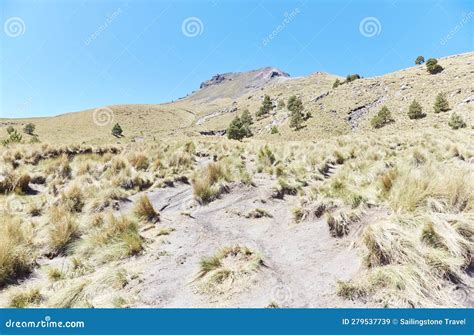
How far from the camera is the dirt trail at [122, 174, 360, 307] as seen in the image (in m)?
3.58

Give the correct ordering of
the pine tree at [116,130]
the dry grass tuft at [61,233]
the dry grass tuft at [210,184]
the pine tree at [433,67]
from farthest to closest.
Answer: the pine tree at [116,130] → the pine tree at [433,67] → the dry grass tuft at [210,184] → the dry grass tuft at [61,233]

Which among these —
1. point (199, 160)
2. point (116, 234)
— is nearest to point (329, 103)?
point (199, 160)

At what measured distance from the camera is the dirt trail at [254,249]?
358 cm

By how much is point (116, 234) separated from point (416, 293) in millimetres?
4824

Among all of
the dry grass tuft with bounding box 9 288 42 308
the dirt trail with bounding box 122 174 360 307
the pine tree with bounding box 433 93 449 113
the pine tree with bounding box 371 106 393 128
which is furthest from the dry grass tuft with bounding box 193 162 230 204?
the pine tree with bounding box 433 93 449 113

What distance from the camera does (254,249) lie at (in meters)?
4.68

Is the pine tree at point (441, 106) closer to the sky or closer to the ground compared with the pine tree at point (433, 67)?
closer to the ground

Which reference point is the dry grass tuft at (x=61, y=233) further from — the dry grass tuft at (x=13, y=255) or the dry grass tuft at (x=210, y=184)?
the dry grass tuft at (x=210, y=184)

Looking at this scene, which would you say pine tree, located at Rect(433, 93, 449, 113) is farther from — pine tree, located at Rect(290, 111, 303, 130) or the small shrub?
pine tree, located at Rect(290, 111, 303, 130)

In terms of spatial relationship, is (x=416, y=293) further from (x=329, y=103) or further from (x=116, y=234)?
(x=329, y=103)

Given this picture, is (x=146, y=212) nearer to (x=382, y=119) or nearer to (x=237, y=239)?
(x=237, y=239)

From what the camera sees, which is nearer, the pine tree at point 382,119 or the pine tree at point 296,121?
the pine tree at point 382,119

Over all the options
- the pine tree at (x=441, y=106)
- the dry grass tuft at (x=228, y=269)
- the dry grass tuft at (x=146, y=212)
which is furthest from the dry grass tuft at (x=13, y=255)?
the pine tree at (x=441, y=106)
